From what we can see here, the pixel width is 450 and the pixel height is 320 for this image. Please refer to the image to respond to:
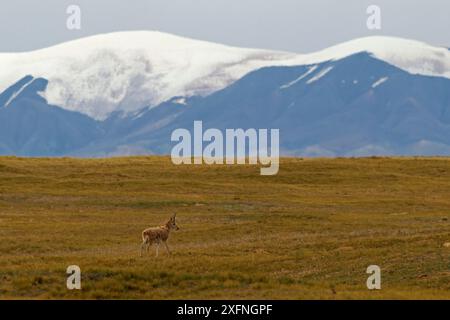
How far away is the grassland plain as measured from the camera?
111 ft

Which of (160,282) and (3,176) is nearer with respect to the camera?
(160,282)

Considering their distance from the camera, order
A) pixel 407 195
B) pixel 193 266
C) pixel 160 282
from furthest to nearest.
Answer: pixel 407 195 → pixel 193 266 → pixel 160 282

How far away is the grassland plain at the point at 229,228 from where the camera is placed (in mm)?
33781

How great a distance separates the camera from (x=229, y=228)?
190 feet

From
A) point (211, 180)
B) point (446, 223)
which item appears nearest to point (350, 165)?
point (211, 180)

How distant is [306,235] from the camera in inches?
2148

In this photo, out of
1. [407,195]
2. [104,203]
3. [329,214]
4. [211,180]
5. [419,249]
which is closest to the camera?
[419,249]

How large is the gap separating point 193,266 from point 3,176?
189 ft

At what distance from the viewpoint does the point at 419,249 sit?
42.3 meters

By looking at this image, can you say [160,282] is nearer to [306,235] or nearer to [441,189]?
[306,235]

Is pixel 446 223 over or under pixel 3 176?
under
